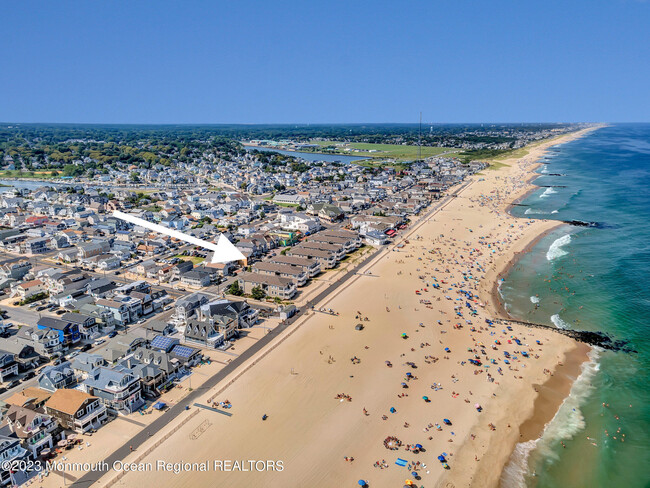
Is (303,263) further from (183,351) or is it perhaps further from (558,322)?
(558,322)

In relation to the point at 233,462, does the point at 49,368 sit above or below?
above

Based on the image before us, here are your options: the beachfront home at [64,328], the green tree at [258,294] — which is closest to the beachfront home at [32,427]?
the beachfront home at [64,328]

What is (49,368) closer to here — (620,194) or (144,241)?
(144,241)

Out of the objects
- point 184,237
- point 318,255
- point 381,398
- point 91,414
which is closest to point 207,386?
point 91,414

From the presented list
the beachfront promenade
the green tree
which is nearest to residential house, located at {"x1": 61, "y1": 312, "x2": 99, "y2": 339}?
the beachfront promenade

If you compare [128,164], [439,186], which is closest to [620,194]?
[439,186]

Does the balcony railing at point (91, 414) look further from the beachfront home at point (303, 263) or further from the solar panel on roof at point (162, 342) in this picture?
the beachfront home at point (303, 263)
